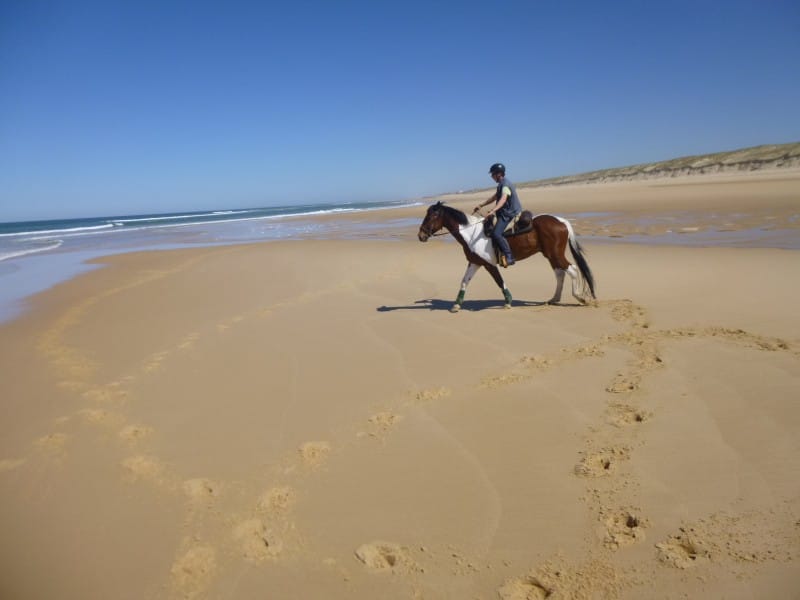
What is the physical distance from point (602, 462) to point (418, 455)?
4.43 feet

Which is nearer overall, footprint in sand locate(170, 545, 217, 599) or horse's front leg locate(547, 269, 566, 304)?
footprint in sand locate(170, 545, 217, 599)

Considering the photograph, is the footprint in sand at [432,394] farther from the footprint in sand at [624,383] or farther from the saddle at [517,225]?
the saddle at [517,225]

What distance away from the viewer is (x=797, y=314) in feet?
18.9

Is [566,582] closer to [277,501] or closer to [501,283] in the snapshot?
[277,501]

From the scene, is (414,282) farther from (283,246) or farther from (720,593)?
(283,246)

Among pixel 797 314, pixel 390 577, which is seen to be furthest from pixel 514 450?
pixel 797 314

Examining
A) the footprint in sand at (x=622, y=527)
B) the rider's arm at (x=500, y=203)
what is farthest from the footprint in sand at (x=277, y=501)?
the rider's arm at (x=500, y=203)

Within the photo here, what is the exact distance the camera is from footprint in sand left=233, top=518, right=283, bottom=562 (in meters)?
2.63

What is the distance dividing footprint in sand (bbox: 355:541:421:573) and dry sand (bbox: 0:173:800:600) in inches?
0.5

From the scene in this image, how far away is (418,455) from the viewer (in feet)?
11.4

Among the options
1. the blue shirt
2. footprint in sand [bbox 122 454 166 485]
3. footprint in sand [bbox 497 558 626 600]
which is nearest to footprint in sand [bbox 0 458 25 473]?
footprint in sand [bbox 122 454 166 485]

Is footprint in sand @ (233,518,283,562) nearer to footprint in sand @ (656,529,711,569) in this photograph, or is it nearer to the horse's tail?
footprint in sand @ (656,529,711,569)

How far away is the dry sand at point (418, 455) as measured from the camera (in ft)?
7.95

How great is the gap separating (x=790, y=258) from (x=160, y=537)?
11876mm
